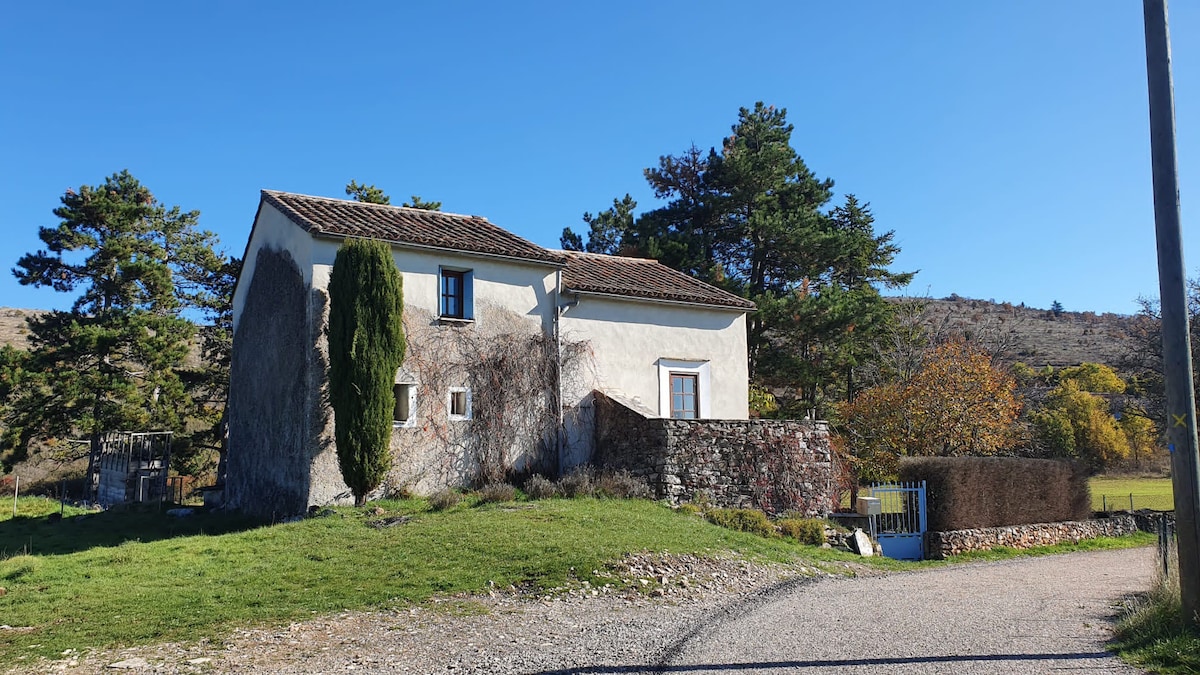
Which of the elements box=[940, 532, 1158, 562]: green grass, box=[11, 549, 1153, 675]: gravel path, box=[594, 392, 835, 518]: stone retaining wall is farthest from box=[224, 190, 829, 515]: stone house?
box=[11, 549, 1153, 675]: gravel path

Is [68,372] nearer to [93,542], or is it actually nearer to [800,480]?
[93,542]

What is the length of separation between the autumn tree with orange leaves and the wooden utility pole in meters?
18.9

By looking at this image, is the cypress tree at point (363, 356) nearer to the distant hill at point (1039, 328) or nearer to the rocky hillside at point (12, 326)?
the rocky hillside at point (12, 326)

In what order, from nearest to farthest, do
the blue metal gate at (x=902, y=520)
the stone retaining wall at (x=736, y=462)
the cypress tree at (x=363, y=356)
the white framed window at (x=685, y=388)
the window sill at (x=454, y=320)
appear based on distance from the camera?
the cypress tree at (x=363, y=356), the blue metal gate at (x=902, y=520), the stone retaining wall at (x=736, y=462), the window sill at (x=454, y=320), the white framed window at (x=685, y=388)

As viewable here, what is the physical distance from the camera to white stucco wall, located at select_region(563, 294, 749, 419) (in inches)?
865

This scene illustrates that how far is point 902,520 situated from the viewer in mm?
19234

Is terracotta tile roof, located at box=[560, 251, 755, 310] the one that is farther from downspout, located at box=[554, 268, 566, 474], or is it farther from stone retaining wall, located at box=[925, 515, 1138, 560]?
stone retaining wall, located at box=[925, 515, 1138, 560]

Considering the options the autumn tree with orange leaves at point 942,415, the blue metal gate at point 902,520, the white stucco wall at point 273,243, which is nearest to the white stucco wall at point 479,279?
the white stucco wall at point 273,243

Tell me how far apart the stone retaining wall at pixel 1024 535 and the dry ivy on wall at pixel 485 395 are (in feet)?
29.8

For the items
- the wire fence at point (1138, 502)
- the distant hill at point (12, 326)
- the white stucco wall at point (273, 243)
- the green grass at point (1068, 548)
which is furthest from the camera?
the distant hill at point (12, 326)

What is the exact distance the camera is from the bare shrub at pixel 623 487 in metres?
18.9

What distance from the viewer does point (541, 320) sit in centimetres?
2128

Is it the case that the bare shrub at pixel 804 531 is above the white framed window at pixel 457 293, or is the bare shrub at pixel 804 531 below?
below

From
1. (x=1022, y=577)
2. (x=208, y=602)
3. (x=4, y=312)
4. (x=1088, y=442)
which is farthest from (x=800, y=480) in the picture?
(x=4, y=312)
